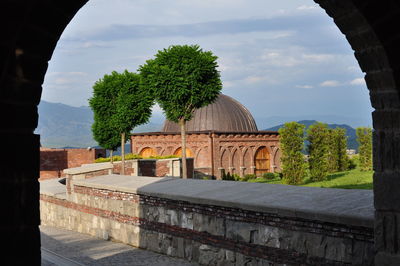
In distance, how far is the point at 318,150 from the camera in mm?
28844

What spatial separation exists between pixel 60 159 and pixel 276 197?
33.1 m

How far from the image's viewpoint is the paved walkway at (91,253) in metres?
10.2

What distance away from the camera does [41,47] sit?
11.0 feet

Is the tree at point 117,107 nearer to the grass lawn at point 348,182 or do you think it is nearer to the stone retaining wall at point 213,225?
the grass lawn at point 348,182

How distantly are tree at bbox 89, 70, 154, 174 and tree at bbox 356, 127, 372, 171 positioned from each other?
14.2m

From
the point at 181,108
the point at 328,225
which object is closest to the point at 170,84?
the point at 181,108

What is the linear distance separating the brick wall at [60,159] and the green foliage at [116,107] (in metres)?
9.27

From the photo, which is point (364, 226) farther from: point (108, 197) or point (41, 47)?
point (108, 197)

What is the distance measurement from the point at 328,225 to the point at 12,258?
186 inches

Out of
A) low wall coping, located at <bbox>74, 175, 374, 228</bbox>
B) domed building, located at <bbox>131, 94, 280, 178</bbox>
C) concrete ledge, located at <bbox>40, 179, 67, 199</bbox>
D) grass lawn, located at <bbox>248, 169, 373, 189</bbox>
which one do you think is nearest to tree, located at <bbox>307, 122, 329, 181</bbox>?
grass lawn, located at <bbox>248, 169, 373, 189</bbox>

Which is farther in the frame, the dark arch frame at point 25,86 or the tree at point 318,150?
the tree at point 318,150

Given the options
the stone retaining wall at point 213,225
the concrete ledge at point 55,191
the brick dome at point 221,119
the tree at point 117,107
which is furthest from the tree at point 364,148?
the stone retaining wall at point 213,225

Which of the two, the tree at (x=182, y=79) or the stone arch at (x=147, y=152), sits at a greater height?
the tree at (x=182, y=79)

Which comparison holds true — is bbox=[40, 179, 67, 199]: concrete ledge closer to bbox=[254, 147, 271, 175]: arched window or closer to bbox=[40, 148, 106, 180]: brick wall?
bbox=[40, 148, 106, 180]: brick wall
